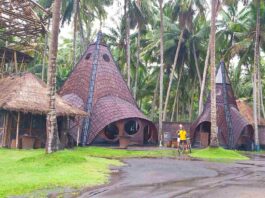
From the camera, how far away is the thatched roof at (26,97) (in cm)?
2173

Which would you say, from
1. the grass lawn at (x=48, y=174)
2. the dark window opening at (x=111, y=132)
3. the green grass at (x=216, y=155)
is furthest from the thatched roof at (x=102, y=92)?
the grass lawn at (x=48, y=174)

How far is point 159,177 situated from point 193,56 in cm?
3130

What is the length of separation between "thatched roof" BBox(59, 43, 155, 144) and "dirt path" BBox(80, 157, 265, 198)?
12770 millimetres

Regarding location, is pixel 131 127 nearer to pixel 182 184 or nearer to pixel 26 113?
pixel 26 113

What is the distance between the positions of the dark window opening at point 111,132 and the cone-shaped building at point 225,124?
6103 mm

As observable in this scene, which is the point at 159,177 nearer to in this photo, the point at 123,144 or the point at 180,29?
the point at 123,144

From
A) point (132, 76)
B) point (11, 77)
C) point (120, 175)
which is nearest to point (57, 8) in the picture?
point (120, 175)

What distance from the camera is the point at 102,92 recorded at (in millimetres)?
29984

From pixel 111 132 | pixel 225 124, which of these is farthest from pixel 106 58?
pixel 225 124

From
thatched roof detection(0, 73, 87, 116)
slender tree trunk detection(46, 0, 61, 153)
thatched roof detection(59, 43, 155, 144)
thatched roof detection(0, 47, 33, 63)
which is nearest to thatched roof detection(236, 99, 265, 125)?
thatched roof detection(59, 43, 155, 144)

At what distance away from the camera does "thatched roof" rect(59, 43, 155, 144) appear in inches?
1097

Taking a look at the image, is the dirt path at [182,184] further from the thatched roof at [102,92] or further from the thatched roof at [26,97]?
the thatched roof at [102,92]

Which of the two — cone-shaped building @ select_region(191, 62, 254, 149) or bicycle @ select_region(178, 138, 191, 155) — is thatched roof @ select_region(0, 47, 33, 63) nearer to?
bicycle @ select_region(178, 138, 191, 155)

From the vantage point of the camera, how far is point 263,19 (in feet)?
108
